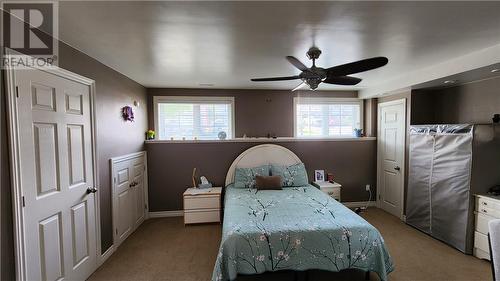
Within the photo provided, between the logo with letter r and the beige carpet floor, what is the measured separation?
2.40 meters

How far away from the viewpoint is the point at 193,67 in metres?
3.05

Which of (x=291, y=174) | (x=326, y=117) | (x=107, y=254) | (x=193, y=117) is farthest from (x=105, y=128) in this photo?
(x=326, y=117)

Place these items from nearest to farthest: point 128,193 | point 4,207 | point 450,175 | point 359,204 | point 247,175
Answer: point 4,207 → point 450,175 → point 128,193 → point 247,175 → point 359,204

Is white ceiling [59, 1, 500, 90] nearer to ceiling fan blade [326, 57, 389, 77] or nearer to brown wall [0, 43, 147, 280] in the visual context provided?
brown wall [0, 43, 147, 280]

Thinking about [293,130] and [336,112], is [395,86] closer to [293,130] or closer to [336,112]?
[336,112]

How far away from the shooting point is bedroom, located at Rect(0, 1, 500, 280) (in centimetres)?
173

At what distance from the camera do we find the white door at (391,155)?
13.2ft

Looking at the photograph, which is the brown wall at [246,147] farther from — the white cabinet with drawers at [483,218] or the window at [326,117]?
the white cabinet with drawers at [483,218]

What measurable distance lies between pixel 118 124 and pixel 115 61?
89 cm

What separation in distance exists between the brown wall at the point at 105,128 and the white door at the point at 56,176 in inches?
4.4

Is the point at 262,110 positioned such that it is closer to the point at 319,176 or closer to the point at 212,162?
the point at 212,162

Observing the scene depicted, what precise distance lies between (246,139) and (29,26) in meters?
3.22

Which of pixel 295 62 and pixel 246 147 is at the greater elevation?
pixel 295 62

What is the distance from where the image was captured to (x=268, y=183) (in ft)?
12.5
